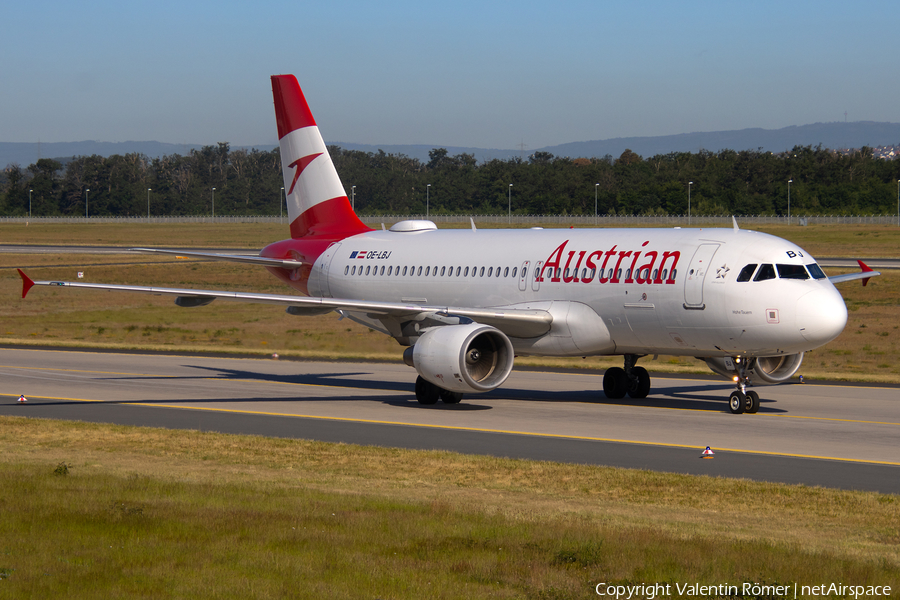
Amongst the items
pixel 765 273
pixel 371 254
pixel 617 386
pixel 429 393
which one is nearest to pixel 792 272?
pixel 765 273

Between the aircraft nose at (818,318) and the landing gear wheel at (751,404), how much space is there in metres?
2.47

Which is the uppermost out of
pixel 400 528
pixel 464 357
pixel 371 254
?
pixel 371 254

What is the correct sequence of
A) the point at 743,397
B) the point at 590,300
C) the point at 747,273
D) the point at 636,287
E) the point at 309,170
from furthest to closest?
the point at 309,170 < the point at 590,300 < the point at 636,287 < the point at 743,397 < the point at 747,273

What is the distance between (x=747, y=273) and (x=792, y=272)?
1010 millimetres

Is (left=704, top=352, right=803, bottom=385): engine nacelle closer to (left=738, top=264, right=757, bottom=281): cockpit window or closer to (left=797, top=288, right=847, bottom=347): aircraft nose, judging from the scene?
(left=797, top=288, right=847, bottom=347): aircraft nose

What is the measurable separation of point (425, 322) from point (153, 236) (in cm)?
12353

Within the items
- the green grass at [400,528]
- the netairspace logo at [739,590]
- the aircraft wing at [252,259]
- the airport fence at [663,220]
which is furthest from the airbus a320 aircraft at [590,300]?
the airport fence at [663,220]

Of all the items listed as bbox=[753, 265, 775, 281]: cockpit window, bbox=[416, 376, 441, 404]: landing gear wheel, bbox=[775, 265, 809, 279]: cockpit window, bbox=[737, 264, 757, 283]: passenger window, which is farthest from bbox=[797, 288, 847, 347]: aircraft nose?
bbox=[416, 376, 441, 404]: landing gear wheel

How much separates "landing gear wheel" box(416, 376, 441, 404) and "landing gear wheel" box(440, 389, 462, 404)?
0.89 ft

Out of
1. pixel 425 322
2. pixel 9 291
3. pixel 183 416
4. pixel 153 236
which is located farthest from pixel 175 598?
pixel 153 236

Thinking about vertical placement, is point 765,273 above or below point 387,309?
above

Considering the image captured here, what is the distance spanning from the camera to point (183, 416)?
84.2ft

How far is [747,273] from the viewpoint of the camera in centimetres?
2453

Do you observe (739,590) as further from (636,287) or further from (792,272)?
(636,287)
